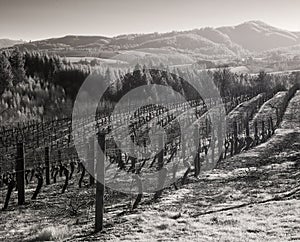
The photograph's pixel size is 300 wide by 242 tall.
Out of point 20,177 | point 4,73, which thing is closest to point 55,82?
point 4,73

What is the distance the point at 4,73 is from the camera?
56844 mm

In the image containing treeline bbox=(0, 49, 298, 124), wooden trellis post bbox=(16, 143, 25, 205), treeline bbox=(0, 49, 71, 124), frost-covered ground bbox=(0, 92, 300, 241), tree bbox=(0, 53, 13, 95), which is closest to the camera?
frost-covered ground bbox=(0, 92, 300, 241)

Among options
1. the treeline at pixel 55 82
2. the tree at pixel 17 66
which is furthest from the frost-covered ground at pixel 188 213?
the tree at pixel 17 66

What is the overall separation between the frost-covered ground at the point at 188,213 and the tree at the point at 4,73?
43.8 metres

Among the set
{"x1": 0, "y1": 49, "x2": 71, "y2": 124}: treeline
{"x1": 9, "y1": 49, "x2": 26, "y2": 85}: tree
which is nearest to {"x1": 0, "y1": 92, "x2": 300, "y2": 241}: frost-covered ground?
{"x1": 0, "y1": 49, "x2": 71, "y2": 124}: treeline

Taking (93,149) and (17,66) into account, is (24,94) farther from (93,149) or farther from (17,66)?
(93,149)

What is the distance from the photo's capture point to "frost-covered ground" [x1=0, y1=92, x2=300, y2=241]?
865cm

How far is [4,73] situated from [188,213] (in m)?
52.1

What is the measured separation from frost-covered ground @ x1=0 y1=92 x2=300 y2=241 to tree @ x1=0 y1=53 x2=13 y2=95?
4375cm

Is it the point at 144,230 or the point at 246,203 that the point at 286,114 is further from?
the point at 144,230

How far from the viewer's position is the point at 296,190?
12.3 meters

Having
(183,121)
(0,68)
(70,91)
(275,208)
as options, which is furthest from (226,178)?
(70,91)

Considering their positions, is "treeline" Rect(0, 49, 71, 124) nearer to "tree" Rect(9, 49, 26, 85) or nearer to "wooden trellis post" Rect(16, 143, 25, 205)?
"tree" Rect(9, 49, 26, 85)

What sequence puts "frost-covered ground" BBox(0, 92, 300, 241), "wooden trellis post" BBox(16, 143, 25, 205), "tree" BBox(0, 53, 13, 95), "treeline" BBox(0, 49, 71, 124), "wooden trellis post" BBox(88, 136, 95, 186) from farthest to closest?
"tree" BBox(0, 53, 13, 95) < "treeline" BBox(0, 49, 71, 124) < "wooden trellis post" BBox(88, 136, 95, 186) < "wooden trellis post" BBox(16, 143, 25, 205) < "frost-covered ground" BBox(0, 92, 300, 241)
